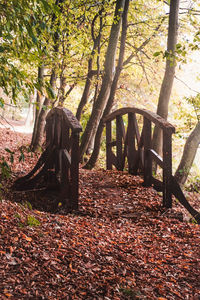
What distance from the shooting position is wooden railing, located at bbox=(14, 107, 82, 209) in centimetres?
511

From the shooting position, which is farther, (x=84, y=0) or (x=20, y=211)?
(x=84, y=0)

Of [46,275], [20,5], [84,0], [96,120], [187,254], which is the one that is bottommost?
[187,254]

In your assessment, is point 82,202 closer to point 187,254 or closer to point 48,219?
point 48,219

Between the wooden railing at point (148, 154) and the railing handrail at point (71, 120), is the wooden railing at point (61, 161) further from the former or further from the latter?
the wooden railing at point (148, 154)

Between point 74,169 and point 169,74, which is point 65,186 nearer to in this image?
point 74,169

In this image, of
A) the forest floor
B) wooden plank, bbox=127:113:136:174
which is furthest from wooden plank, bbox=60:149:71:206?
wooden plank, bbox=127:113:136:174

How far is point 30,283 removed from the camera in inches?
106

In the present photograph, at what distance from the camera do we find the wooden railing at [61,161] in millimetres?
5113

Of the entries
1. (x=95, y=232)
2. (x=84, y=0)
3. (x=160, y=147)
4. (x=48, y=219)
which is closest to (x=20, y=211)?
(x=48, y=219)

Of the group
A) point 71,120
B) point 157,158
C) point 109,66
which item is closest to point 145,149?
point 157,158

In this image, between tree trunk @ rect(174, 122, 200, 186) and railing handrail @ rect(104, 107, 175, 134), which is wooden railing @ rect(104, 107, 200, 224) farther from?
tree trunk @ rect(174, 122, 200, 186)

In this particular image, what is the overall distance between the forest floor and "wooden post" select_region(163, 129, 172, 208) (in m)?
0.23

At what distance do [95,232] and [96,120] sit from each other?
5495 millimetres

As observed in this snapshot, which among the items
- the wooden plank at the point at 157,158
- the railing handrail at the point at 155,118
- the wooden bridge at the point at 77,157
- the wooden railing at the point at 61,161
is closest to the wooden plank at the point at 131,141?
the wooden bridge at the point at 77,157
